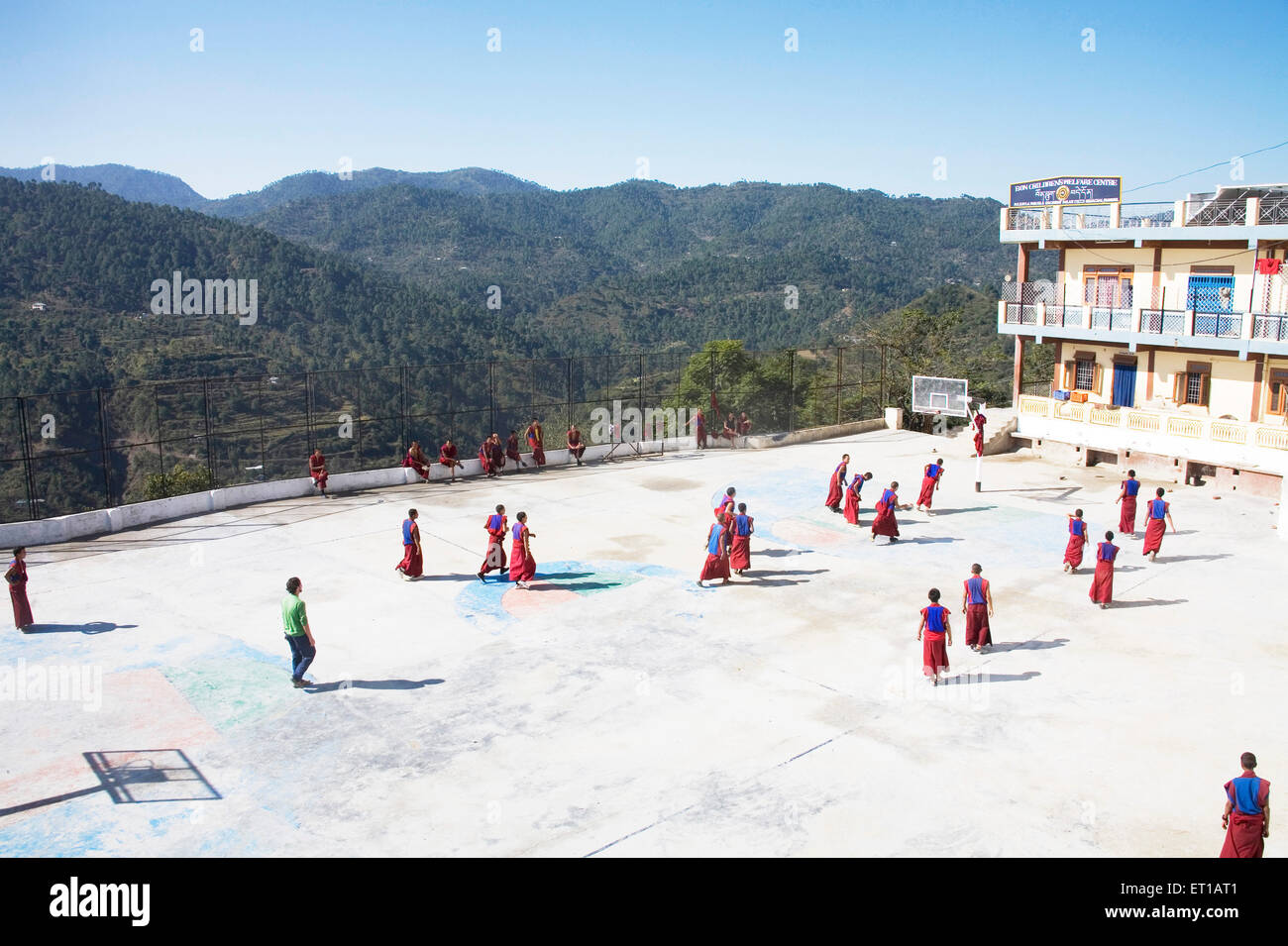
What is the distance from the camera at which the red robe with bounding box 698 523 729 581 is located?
16.7m

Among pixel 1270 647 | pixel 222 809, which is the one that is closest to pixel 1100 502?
pixel 1270 647

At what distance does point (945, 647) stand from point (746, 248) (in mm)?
151054

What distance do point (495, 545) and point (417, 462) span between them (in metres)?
8.57

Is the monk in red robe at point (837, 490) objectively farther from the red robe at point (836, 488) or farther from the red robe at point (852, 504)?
the red robe at point (852, 504)

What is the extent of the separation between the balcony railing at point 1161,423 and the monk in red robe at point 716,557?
14.3 m

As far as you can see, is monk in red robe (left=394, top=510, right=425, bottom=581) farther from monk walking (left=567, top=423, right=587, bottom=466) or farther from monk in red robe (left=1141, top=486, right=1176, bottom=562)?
monk in red robe (left=1141, top=486, right=1176, bottom=562)

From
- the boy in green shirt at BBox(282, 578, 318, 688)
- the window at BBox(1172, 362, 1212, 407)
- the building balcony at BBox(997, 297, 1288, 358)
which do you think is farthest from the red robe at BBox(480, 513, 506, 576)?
the window at BBox(1172, 362, 1212, 407)

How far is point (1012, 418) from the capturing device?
29688mm

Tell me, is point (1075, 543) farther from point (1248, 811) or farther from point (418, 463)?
point (418, 463)

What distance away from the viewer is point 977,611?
13.8 meters

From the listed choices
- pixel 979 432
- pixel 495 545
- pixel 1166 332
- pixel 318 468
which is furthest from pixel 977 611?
pixel 1166 332

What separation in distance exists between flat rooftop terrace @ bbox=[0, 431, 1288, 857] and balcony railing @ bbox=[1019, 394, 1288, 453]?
320cm

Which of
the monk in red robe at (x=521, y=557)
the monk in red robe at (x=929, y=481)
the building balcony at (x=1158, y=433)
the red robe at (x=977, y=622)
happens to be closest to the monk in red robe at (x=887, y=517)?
the monk in red robe at (x=929, y=481)
